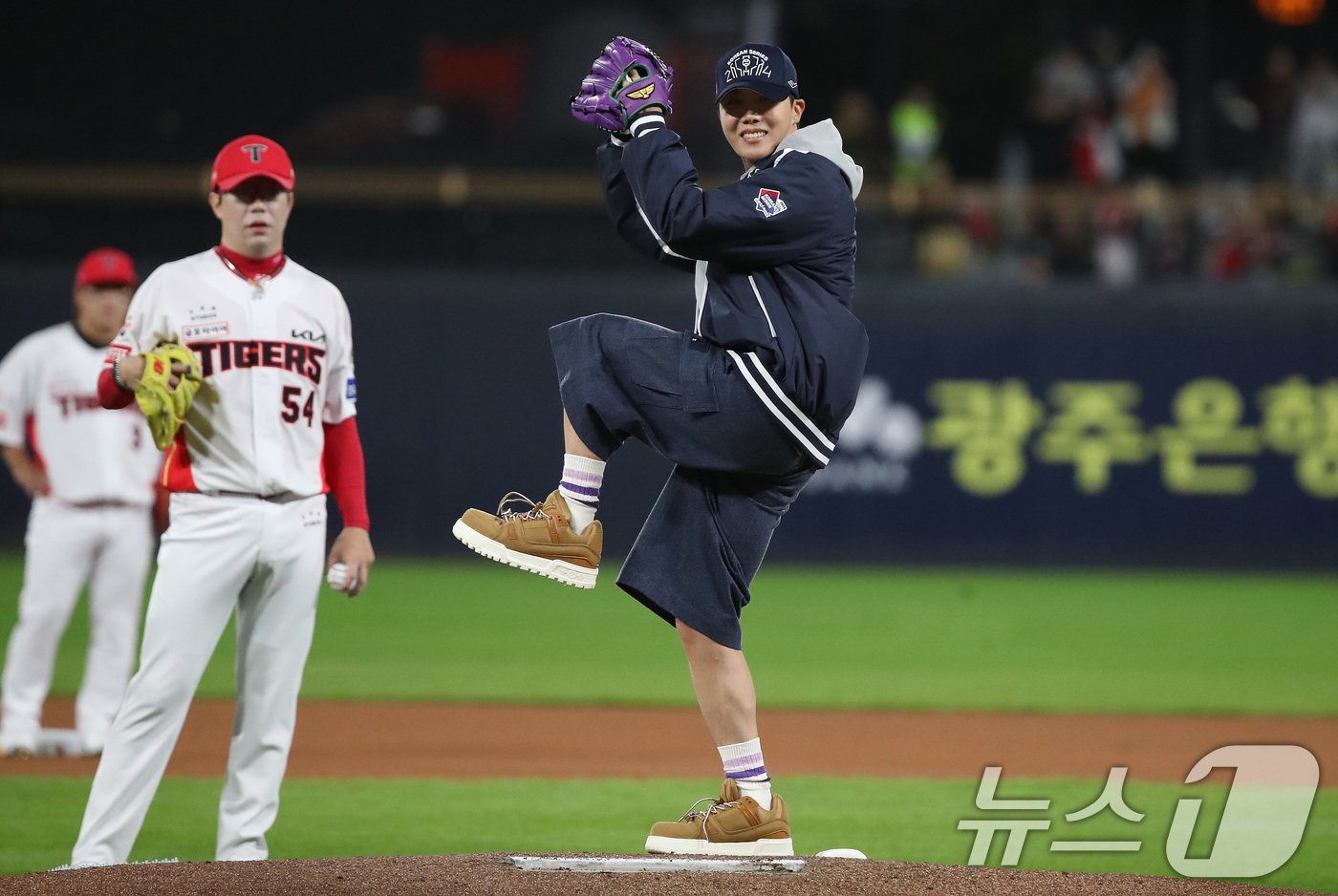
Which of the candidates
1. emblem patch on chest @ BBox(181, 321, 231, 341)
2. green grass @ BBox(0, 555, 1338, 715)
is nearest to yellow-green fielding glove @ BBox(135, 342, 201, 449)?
emblem patch on chest @ BBox(181, 321, 231, 341)

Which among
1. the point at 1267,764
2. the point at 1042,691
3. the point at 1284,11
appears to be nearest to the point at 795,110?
the point at 1267,764

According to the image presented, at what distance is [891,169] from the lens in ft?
57.4

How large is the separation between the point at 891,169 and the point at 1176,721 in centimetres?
916

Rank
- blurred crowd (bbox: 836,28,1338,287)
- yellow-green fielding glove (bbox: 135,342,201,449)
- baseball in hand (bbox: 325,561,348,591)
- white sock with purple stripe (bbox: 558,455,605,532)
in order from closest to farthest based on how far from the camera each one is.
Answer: white sock with purple stripe (bbox: 558,455,605,532), yellow-green fielding glove (bbox: 135,342,201,449), baseball in hand (bbox: 325,561,348,591), blurred crowd (bbox: 836,28,1338,287)

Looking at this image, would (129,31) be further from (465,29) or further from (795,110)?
(795,110)

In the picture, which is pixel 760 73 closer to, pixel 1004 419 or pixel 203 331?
pixel 203 331

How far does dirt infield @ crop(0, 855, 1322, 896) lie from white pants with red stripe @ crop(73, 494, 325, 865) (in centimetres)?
55

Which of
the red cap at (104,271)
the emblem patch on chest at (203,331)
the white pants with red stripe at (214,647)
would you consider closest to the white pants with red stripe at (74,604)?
the red cap at (104,271)

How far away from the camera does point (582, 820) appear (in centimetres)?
685

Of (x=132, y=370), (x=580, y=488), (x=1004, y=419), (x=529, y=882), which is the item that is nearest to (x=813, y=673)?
(x=1004, y=419)

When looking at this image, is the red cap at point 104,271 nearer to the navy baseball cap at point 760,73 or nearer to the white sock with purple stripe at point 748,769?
the navy baseball cap at point 760,73

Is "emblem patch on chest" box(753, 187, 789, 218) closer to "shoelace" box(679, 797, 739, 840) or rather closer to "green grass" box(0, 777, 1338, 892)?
"shoelace" box(679, 797, 739, 840)

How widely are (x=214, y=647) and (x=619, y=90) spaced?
7.05 feet

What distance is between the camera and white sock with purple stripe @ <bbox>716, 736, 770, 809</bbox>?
494 centimetres
